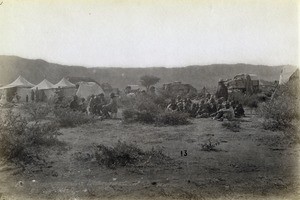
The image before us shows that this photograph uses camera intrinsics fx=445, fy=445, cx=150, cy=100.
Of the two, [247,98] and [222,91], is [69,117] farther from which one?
[247,98]

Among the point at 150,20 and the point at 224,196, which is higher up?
the point at 150,20

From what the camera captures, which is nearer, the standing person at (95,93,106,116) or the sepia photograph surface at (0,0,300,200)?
the sepia photograph surface at (0,0,300,200)

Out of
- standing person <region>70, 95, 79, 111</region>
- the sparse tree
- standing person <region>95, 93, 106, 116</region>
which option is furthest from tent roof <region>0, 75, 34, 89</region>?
the sparse tree

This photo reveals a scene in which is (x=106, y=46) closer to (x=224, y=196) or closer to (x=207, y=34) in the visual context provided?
(x=207, y=34)

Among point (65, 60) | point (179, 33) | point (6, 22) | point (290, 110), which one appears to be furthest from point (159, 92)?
point (6, 22)

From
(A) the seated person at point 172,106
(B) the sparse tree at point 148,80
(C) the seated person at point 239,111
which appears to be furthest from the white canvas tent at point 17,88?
(C) the seated person at point 239,111

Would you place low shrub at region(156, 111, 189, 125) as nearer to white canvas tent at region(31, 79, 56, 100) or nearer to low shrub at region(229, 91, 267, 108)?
low shrub at region(229, 91, 267, 108)

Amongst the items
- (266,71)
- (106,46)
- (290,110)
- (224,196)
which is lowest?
(224,196)
